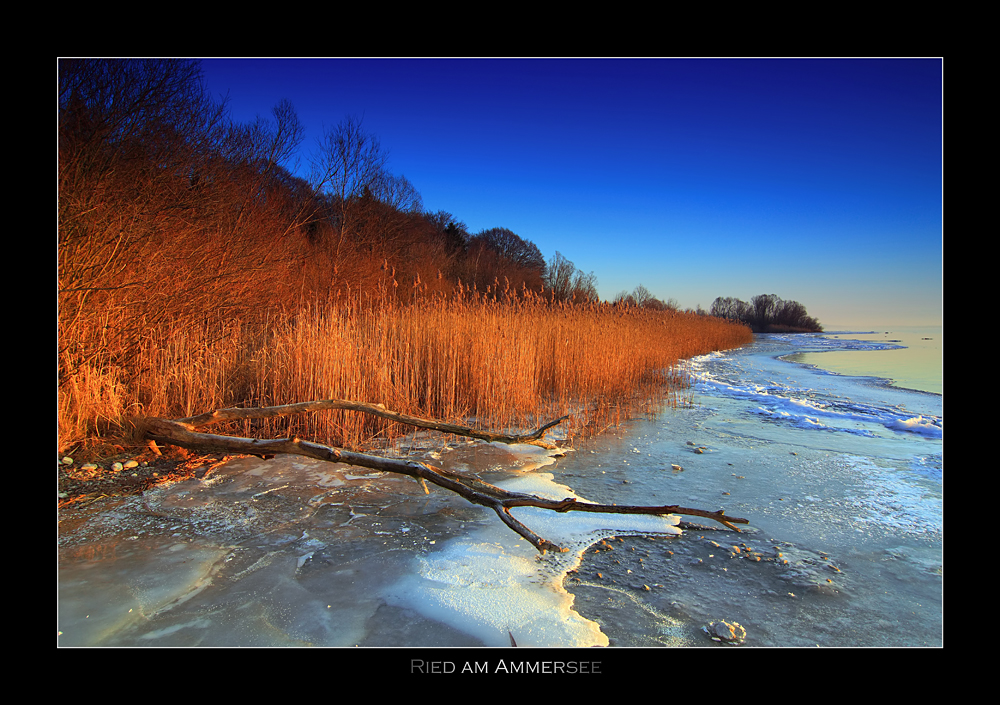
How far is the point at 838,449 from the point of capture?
394 cm

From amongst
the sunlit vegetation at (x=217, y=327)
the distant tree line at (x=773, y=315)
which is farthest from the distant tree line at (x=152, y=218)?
the distant tree line at (x=773, y=315)

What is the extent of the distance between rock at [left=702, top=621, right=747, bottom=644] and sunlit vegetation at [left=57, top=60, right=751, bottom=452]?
2957mm

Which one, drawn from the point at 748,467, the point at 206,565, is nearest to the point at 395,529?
the point at 206,565

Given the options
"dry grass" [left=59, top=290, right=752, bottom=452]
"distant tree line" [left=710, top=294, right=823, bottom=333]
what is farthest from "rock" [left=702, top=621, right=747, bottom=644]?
"distant tree line" [left=710, top=294, right=823, bottom=333]

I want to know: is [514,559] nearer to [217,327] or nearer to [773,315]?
[217,327]

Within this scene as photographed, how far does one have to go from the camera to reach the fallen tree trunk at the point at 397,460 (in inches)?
83.0

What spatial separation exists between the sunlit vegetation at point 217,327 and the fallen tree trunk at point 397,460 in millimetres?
520

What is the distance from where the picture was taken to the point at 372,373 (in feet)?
14.9

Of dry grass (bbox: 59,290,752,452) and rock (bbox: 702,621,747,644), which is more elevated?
dry grass (bbox: 59,290,752,452)

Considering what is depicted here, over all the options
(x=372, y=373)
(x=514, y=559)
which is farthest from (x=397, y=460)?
(x=372, y=373)

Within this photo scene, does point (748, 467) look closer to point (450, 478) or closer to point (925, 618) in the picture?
point (925, 618)

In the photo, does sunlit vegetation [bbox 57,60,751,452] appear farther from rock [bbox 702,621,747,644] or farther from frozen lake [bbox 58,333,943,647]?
rock [bbox 702,621,747,644]

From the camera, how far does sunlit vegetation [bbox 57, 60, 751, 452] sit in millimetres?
3711
